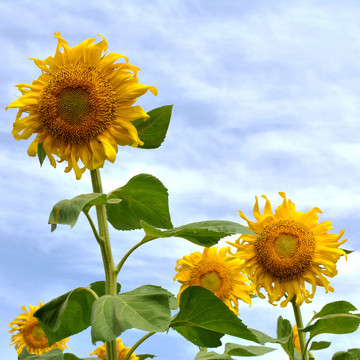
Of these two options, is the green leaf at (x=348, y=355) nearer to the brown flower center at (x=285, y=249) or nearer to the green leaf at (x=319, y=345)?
the green leaf at (x=319, y=345)

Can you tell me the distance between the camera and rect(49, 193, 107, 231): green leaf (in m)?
2.47

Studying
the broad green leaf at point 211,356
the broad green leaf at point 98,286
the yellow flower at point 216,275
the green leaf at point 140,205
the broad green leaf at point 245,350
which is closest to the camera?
the green leaf at point 140,205

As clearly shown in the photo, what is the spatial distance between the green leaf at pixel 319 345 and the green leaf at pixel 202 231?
1325 millimetres

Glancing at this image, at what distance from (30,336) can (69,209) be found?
3693 millimetres

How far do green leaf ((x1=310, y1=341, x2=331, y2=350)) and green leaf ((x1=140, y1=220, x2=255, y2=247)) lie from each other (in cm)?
132

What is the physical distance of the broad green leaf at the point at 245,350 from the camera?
3244 millimetres

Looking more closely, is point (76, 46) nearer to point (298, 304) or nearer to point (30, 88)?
point (30, 88)

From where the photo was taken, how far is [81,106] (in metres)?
3.03

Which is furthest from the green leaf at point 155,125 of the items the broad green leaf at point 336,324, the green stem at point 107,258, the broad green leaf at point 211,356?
the broad green leaf at point 336,324

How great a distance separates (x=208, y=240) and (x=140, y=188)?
1.51 ft

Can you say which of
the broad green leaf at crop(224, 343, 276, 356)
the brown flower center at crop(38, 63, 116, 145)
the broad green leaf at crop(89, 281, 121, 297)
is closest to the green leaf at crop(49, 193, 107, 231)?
the brown flower center at crop(38, 63, 116, 145)

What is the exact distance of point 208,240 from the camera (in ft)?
9.29

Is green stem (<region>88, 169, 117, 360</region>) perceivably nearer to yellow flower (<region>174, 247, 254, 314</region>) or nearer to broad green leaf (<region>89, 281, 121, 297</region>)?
broad green leaf (<region>89, 281, 121, 297</region>)

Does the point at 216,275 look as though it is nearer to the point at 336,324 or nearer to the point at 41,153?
the point at 336,324
